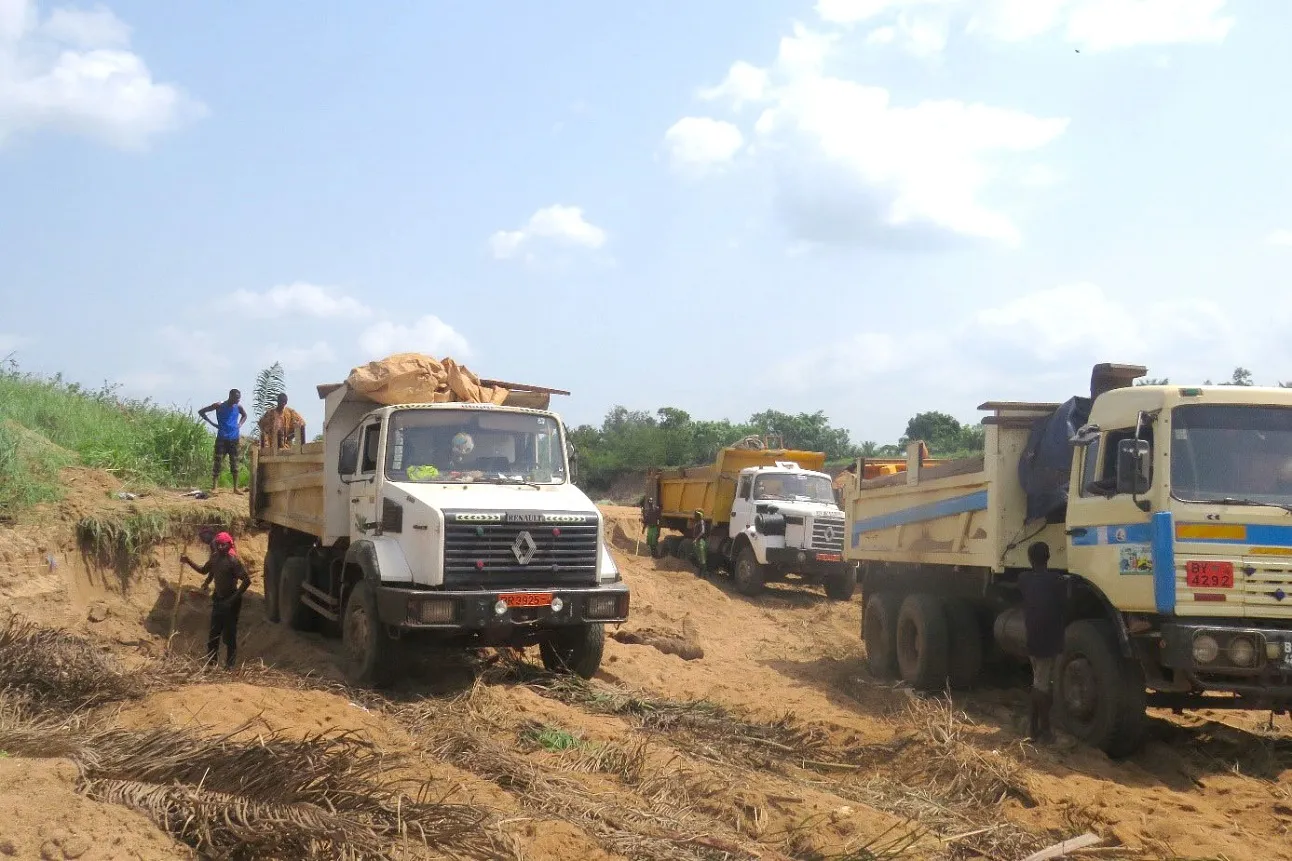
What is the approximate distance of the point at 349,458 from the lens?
9867mm

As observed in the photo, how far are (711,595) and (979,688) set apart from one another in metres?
7.00

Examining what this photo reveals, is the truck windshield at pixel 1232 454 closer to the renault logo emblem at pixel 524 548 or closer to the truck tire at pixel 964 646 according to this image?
the truck tire at pixel 964 646

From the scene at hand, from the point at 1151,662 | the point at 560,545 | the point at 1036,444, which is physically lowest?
the point at 1151,662

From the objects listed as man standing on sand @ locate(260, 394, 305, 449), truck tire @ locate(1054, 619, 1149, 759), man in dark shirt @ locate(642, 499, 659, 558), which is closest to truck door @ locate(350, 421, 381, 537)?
man standing on sand @ locate(260, 394, 305, 449)

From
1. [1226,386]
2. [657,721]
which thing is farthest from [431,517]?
[1226,386]

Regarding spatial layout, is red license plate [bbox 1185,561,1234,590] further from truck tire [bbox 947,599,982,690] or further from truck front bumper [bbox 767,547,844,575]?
truck front bumper [bbox 767,547,844,575]

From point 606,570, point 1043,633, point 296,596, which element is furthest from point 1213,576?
point 296,596

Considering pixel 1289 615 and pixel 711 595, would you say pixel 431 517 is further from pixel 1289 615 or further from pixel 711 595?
pixel 711 595

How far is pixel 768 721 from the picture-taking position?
834 cm

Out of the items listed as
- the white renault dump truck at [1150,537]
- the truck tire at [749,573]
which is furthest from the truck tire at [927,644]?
the truck tire at [749,573]

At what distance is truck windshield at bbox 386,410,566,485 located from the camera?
933 cm

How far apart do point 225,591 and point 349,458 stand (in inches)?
72.8

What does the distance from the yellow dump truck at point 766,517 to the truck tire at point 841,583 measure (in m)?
0.02

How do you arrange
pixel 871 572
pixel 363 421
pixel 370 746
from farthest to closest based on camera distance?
pixel 871 572, pixel 363 421, pixel 370 746
